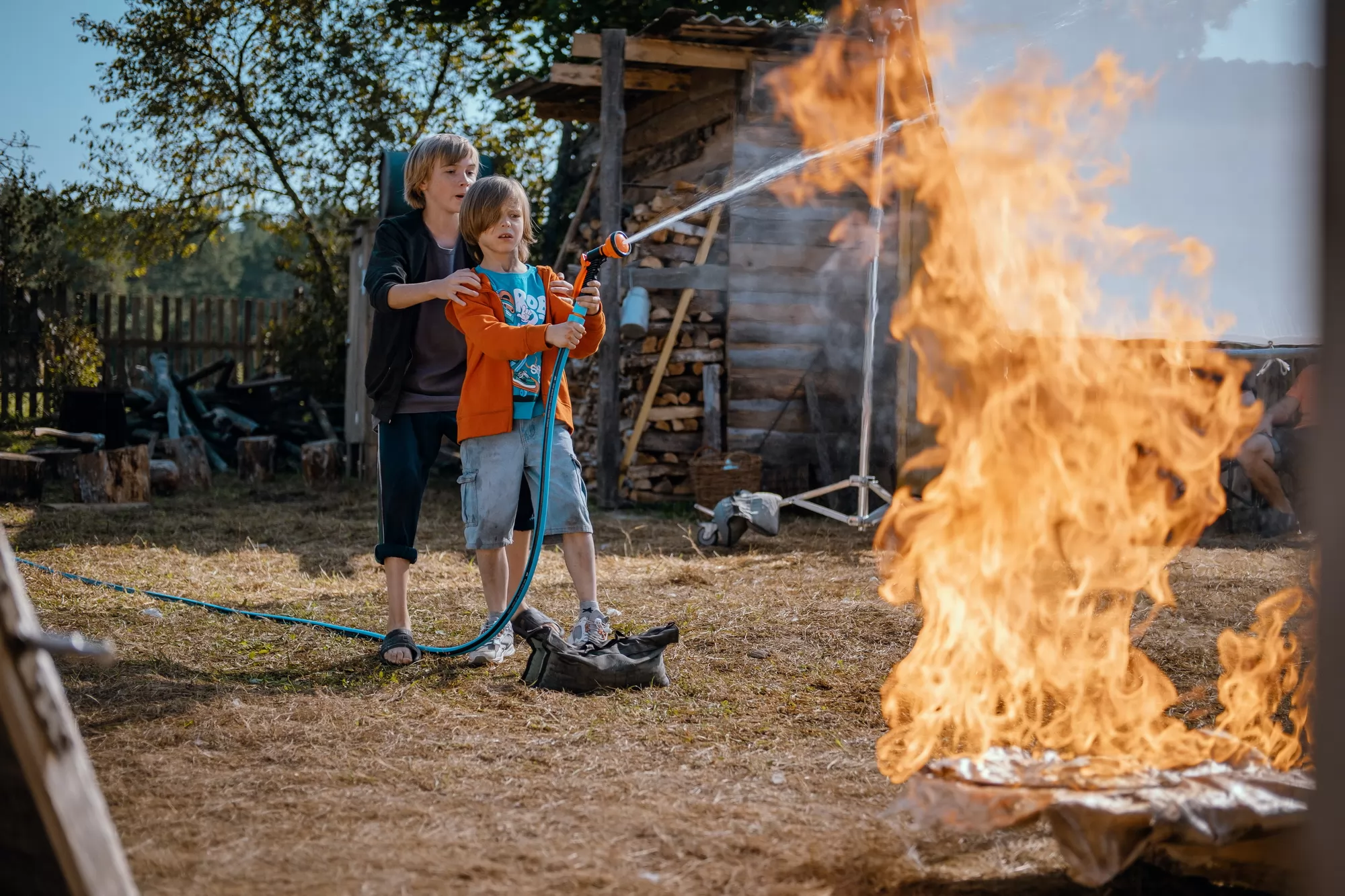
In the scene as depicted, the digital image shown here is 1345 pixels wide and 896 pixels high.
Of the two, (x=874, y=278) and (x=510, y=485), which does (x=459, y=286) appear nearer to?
(x=510, y=485)

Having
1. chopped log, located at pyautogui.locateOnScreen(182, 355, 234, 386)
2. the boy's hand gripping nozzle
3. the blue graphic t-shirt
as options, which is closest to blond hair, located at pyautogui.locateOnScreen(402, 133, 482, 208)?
the blue graphic t-shirt

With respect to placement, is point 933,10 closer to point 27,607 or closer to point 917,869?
point 917,869

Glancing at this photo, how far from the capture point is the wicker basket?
8438mm

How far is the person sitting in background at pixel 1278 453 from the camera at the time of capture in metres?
7.77

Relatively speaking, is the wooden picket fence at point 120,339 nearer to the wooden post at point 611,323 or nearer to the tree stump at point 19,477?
the tree stump at point 19,477

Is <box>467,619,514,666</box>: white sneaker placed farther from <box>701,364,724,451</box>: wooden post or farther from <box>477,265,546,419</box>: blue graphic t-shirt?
<box>701,364,724,451</box>: wooden post

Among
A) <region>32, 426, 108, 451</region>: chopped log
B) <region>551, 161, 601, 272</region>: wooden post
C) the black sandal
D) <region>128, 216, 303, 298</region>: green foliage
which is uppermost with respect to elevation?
<region>128, 216, 303, 298</region>: green foliage

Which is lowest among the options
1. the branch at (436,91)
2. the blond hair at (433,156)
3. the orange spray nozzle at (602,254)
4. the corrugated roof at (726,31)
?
the orange spray nozzle at (602,254)

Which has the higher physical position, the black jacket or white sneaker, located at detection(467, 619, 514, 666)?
the black jacket

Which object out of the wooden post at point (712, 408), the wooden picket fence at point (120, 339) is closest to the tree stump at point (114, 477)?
the wooden post at point (712, 408)

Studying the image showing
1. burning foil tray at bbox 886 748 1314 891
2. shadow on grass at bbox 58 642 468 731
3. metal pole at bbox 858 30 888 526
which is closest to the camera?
burning foil tray at bbox 886 748 1314 891

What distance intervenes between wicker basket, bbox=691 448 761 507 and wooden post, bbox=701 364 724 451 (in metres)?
0.32

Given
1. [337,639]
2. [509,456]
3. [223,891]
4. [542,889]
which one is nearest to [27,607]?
[223,891]

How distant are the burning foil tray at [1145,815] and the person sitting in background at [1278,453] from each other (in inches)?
253
